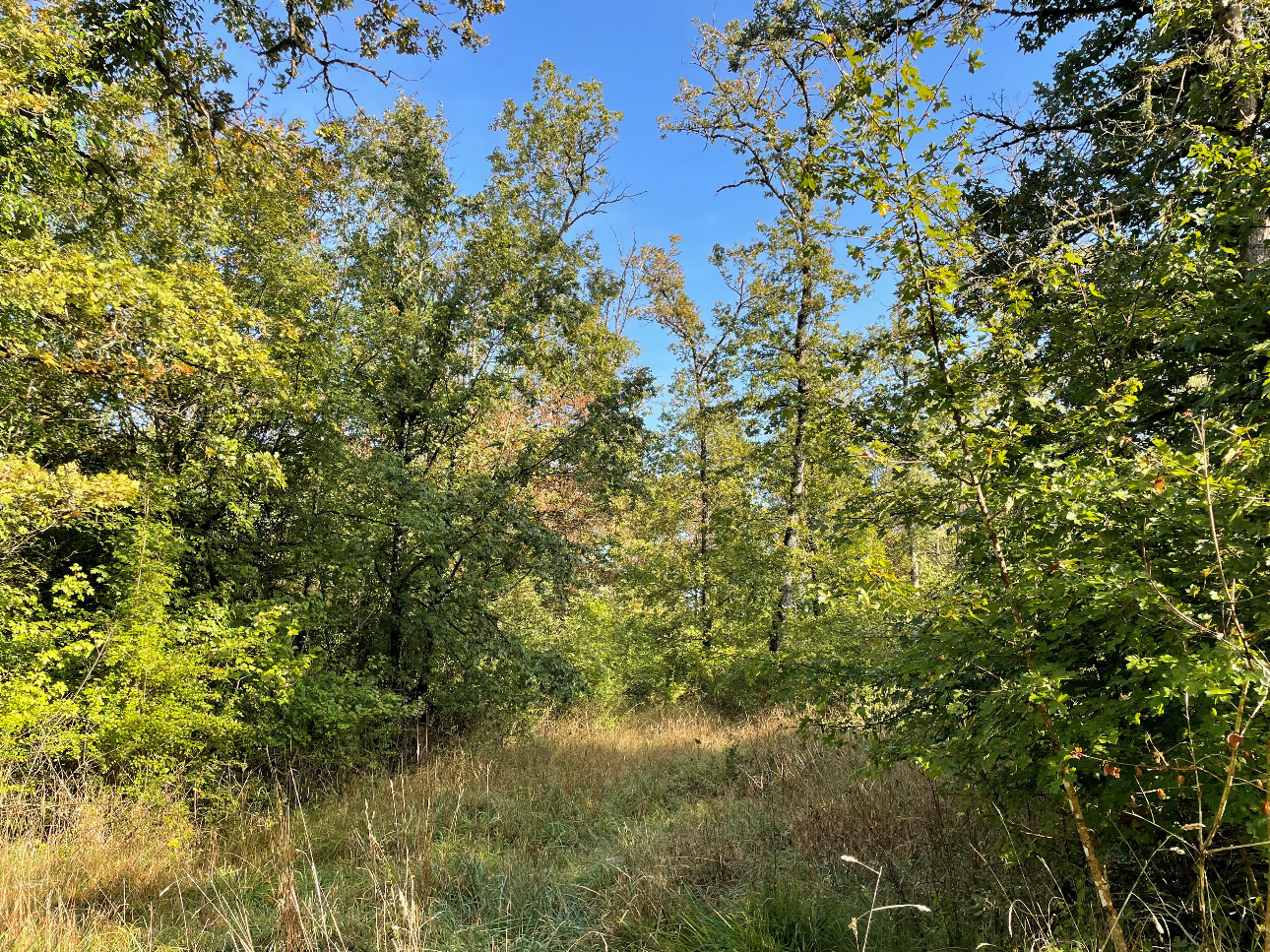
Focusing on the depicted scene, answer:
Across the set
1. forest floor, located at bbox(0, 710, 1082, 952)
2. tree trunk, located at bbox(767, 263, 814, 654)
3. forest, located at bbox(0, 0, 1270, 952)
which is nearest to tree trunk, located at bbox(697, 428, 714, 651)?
forest, located at bbox(0, 0, 1270, 952)

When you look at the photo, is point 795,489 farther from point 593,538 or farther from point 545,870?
point 545,870

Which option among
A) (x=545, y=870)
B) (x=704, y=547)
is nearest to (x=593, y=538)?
(x=704, y=547)

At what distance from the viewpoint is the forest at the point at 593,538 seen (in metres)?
2.34

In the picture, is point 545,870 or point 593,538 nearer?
point 545,870

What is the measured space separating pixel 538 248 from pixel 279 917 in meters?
9.08

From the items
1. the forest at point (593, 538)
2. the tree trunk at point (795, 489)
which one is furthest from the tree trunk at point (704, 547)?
the tree trunk at point (795, 489)

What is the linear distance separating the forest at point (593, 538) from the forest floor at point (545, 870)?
47mm

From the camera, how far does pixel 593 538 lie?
11.9m

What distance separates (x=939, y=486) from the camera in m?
2.82

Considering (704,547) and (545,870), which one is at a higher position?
(704,547)

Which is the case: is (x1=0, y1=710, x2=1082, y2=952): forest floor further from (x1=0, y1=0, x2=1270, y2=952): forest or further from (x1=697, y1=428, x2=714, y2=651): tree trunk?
(x1=697, y1=428, x2=714, y2=651): tree trunk

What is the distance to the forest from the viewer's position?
2.34 metres

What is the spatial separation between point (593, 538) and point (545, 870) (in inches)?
311

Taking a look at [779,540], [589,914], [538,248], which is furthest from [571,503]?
[589,914]
